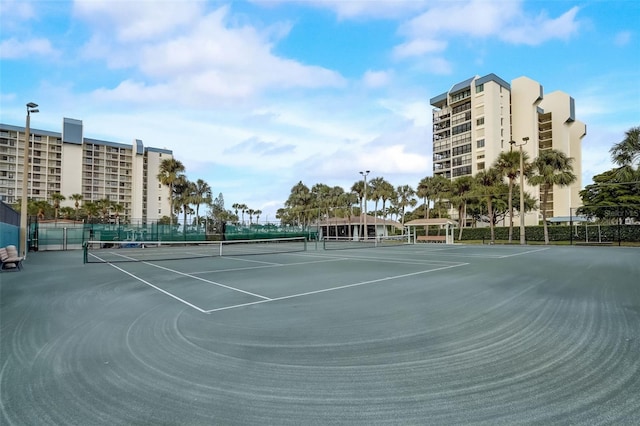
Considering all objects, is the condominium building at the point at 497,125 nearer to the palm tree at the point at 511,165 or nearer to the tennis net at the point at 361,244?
the palm tree at the point at 511,165

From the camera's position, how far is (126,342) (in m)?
4.81

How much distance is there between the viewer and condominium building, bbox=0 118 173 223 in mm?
91125

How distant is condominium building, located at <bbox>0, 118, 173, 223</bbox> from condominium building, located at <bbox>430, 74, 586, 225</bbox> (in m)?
83.4

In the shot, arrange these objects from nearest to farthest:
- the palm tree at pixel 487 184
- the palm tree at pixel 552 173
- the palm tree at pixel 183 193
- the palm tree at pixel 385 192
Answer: the palm tree at pixel 552 173 → the palm tree at pixel 487 184 → the palm tree at pixel 183 193 → the palm tree at pixel 385 192

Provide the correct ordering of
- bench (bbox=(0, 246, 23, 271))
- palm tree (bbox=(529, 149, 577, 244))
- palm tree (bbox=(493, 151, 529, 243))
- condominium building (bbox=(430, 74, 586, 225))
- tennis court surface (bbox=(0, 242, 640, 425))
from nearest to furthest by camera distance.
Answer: tennis court surface (bbox=(0, 242, 640, 425)) < bench (bbox=(0, 246, 23, 271)) < palm tree (bbox=(529, 149, 577, 244)) < palm tree (bbox=(493, 151, 529, 243)) < condominium building (bbox=(430, 74, 586, 225))

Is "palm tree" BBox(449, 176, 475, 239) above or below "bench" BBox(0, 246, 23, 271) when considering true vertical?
above

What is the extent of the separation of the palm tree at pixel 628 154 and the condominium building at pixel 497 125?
36395mm

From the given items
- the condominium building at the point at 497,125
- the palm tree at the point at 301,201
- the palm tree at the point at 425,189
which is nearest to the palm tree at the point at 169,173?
the palm tree at the point at 301,201

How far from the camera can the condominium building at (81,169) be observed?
9112cm

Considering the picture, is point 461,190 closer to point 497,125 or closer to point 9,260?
point 497,125

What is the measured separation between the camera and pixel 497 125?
72.2m

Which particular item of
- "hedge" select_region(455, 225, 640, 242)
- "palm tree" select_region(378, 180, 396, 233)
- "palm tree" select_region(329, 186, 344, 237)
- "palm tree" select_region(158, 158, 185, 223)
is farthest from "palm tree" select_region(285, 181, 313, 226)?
"hedge" select_region(455, 225, 640, 242)

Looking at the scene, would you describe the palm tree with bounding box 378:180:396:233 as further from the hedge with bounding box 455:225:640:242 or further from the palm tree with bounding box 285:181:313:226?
the palm tree with bounding box 285:181:313:226

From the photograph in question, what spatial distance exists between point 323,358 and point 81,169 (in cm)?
11684
